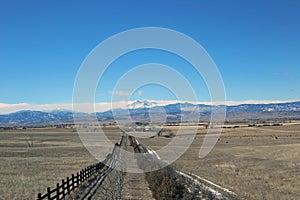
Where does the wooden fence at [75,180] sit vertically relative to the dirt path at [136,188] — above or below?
above

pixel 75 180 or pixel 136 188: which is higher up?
pixel 75 180

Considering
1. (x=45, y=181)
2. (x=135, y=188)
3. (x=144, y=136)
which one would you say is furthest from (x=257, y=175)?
(x=144, y=136)

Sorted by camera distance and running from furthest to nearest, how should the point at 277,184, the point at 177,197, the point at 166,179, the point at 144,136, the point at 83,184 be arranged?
the point at 144,136 < the point at 277,184 < the point at 83,184 < the point at 166,179 < the point at 177,197

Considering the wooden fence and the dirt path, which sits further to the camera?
the dirt path

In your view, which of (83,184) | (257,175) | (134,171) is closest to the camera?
(83,184)

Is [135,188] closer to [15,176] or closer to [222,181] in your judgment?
[222,181]

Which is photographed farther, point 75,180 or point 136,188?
point 75,180

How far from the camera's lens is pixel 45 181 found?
93.6 ft

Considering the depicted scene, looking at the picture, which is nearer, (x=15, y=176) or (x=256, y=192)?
(x=256, y=192)

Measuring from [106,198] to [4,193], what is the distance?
7316mm

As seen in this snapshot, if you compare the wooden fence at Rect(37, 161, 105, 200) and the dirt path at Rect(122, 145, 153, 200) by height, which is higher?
the wooden fence at Rect(37, 161, 105, 200)

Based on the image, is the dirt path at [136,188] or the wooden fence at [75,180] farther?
the dirt path at [136,188]

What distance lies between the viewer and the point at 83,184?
24375 mm

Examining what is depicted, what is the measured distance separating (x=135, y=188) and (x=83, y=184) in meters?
3.20
